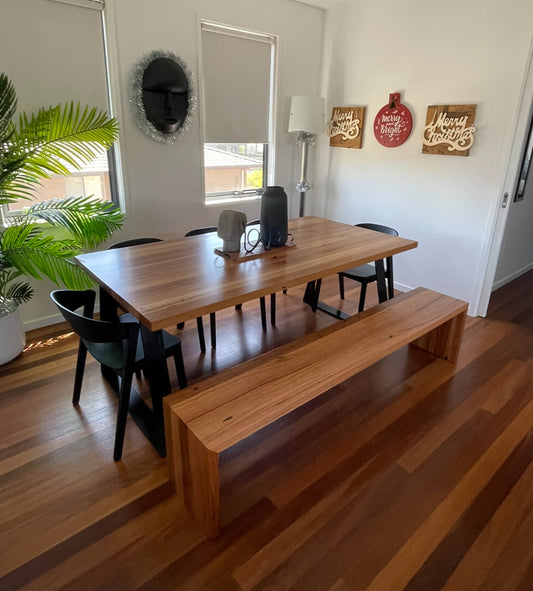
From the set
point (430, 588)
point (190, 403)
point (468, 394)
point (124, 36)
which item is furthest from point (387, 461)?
point (124, 36)

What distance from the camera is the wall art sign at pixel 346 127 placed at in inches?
146

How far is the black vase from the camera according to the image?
7.11ft

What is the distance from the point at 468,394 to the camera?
229 centimetres

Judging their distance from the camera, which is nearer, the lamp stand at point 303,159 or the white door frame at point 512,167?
the white door frame at point 512,167

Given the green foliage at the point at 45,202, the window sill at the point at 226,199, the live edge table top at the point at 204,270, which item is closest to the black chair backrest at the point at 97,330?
the live edge table top at the point at 204,270

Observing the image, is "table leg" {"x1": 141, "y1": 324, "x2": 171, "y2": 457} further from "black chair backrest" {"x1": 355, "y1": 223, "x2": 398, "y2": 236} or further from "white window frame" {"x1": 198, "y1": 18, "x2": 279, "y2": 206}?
"white window frame" {"x1": 198, "y1": 18, "x2": 279, "y2": 206}

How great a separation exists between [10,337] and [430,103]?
11.8 ft

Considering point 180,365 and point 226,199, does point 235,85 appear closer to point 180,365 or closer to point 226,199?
point 226,199

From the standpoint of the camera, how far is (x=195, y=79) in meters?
3.17

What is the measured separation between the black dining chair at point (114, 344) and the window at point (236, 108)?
6.80 feet

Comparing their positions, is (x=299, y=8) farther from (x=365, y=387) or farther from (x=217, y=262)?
(x=365, y=387)

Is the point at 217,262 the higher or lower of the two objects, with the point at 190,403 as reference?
higher

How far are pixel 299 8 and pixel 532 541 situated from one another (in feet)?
13.8

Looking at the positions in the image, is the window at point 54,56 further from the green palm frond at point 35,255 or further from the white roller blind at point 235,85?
the white roller blind at point 235,85
